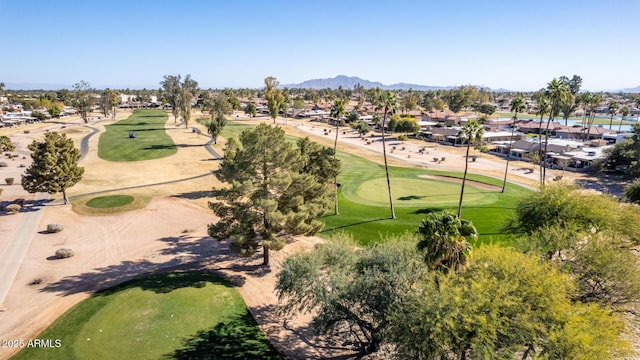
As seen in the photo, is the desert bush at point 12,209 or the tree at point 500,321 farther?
the desert bush at point 12,209

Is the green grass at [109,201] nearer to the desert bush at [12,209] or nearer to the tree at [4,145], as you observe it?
the desert bush at [12,209]

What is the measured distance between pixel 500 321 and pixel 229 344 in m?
18.7

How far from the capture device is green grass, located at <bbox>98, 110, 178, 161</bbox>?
9234 centimetres

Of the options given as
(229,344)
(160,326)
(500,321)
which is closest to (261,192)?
(229,344)

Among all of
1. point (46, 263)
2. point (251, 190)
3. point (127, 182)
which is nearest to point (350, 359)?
point (251, 190)

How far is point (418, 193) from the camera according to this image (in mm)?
64438

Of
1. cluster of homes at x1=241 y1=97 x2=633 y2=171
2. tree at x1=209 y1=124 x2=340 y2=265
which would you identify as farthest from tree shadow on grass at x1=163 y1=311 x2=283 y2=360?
cluster of homes at x1=241 y1=97 x2=633 y2=171

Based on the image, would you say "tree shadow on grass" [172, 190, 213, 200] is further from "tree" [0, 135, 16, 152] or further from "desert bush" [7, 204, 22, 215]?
"tree" [0, 135, 16, 152]

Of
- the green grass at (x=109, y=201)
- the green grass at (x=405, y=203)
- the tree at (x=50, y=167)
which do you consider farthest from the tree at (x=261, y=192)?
the tree at (x=50, y=167)

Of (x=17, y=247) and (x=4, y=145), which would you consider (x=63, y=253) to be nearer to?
(x=17, y=247)

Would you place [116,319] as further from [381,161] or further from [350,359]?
[381,161]

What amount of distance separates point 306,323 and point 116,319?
15.3 m

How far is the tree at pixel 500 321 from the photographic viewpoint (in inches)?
734

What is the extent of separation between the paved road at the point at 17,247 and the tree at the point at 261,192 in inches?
794
